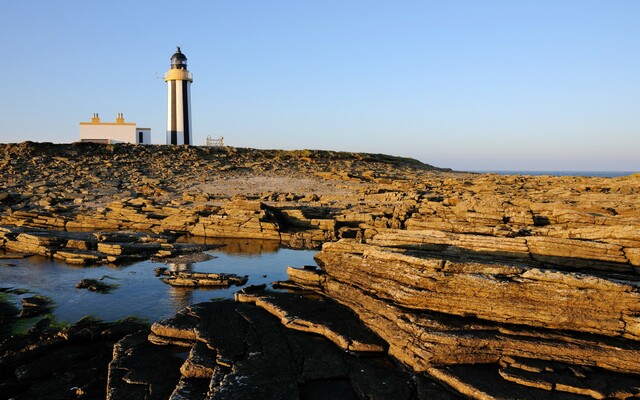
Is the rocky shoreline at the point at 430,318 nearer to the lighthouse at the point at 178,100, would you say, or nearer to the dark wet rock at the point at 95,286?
the dark wet rock at the point at 95,286

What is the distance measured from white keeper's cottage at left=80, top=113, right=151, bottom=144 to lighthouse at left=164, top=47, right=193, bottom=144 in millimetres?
4861

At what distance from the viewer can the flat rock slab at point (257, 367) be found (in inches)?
386

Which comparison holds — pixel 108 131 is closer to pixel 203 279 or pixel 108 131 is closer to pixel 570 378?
pixel 203 279

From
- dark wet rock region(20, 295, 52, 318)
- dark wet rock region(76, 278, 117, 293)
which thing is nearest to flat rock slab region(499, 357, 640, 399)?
dark wet rock region(20, 295, 52, 318)

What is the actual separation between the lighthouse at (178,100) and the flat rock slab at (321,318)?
166ft

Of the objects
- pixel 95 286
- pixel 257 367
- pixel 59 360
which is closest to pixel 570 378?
pixel 257 367

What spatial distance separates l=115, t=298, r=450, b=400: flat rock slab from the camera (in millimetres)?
9797

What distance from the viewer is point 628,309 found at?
11234 mm

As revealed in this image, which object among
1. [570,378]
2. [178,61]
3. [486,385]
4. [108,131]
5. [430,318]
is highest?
[178,61]

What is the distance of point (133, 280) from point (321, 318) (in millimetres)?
9545

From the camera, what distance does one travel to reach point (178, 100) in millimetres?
62094

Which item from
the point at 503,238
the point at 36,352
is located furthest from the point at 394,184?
the point at 36,352

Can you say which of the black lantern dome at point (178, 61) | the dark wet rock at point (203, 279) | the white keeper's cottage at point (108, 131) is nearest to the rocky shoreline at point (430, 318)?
the dark wet rock at point (203, 279)

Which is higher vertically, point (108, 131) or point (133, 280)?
point (108, 131)
